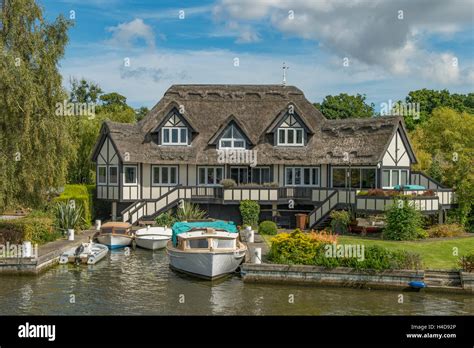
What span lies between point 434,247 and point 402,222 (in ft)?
9.38

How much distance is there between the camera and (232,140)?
42.2 m

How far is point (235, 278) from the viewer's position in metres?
25.3

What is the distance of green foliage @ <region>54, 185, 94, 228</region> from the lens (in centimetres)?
3694

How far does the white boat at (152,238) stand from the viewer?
32.3 metres

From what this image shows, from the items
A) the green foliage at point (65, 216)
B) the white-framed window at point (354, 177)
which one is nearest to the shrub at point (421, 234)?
the white-framed window at point (354, 177)

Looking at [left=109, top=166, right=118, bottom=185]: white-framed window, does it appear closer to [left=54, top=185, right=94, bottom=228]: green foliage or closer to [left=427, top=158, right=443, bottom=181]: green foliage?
[left=54, top=185, right=94, bottom=228]: green foliage

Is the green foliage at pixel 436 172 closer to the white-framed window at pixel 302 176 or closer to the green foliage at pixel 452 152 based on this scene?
the green foliage at pixel 452 152

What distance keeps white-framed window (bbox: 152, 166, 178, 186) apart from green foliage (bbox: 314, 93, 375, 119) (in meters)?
33.3

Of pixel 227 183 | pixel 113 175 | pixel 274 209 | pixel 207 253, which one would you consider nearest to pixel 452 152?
pixel 274 209

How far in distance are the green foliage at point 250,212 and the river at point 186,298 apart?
13.3 meters

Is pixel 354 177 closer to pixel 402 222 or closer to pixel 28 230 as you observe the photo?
pixel 402 222

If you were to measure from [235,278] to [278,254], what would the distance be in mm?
2243

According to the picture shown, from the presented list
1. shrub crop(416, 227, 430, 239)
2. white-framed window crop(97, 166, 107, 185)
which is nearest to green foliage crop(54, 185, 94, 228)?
white-framed window crop(97, 166, 107, 185)
